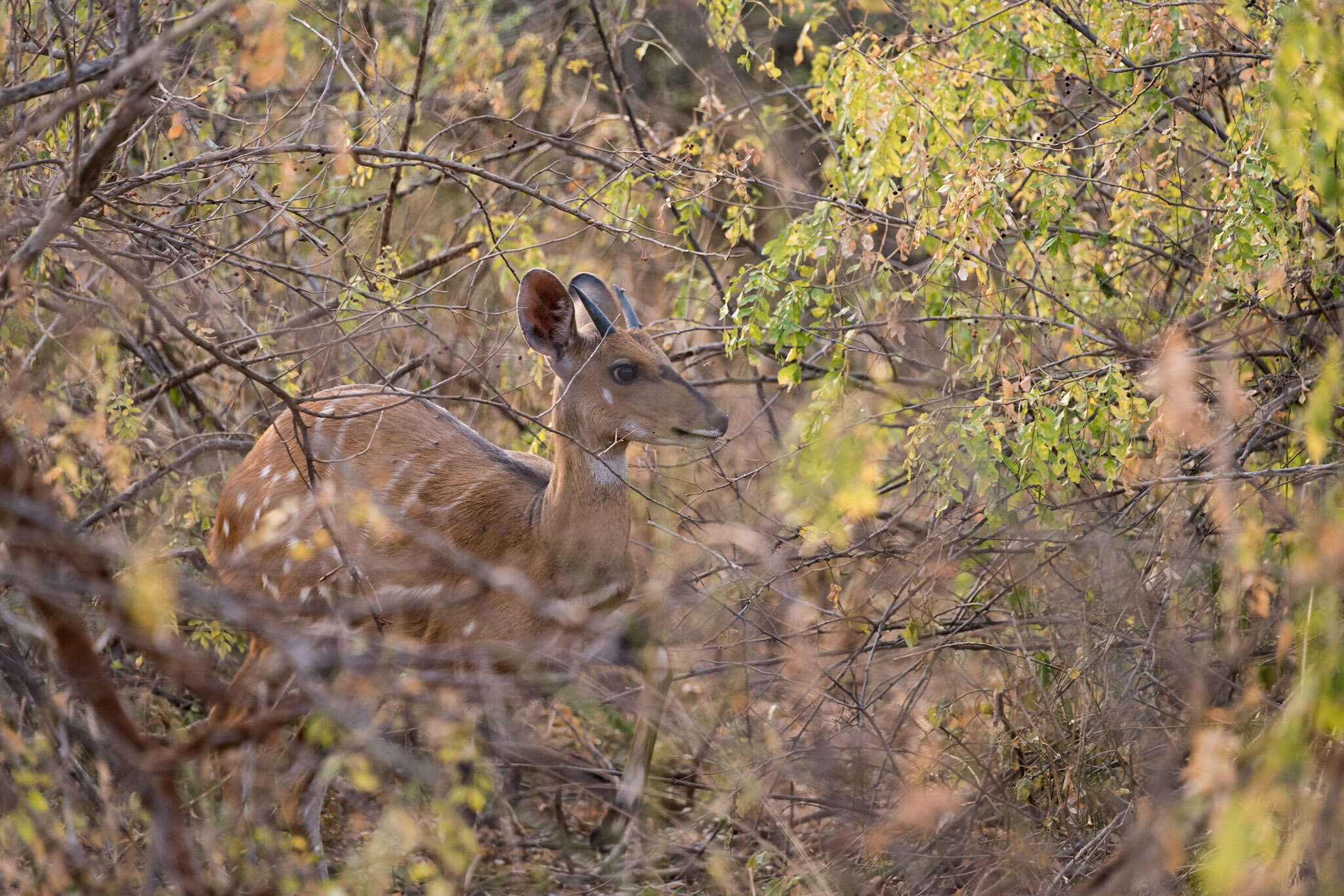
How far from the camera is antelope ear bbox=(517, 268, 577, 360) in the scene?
17.3 ft

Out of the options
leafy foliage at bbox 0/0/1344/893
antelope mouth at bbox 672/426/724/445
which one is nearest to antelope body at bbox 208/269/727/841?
antelope mouth at bbox 672/426/724/445

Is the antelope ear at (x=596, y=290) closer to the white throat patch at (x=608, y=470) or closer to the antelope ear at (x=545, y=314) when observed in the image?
the antelope ear at (x=545, y=314)

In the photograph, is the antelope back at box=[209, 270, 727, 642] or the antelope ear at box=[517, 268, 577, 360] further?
the antelope ear at box=[517, 268, 577, 360]

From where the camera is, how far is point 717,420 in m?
5.20

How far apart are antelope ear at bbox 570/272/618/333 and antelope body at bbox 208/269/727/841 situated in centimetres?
28

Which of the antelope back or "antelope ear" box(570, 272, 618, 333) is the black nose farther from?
"antelope ear" box(570, 272, 618, 333)

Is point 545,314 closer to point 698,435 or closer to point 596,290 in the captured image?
point 596,290

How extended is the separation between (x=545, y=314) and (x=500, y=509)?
34.2 inches

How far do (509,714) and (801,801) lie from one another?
2060 mm

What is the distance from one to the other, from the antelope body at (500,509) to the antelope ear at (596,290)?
28 centimetres

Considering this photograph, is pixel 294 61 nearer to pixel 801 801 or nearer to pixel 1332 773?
pixel 801 801

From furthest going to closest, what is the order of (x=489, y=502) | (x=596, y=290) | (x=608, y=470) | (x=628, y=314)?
(x=596, y=290), (x=628, y=314), (x=489, y=502), (x=608, y=470)

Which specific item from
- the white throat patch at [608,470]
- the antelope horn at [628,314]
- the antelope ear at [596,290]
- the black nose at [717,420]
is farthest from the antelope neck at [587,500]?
the antelope ear at [596,290]

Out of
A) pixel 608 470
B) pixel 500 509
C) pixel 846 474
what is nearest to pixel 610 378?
pixel 608 470
